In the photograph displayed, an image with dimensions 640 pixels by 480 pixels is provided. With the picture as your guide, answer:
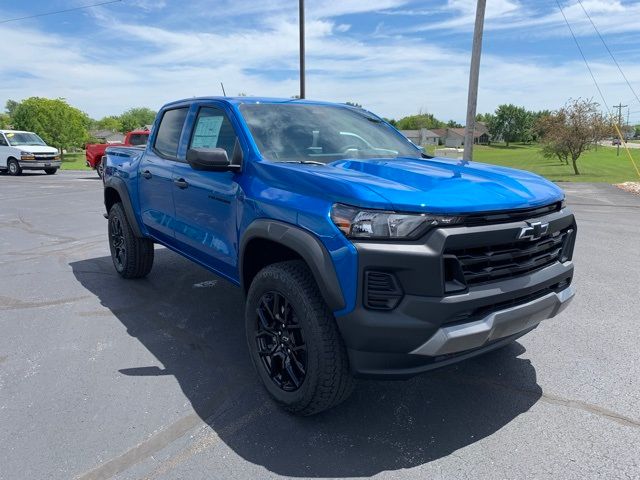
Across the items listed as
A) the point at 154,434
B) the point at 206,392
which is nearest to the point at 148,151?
the point at 206,392

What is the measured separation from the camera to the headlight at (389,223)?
239 centimetres

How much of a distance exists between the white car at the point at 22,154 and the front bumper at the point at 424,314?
79.7 ft

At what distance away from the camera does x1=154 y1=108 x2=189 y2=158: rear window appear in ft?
14.7

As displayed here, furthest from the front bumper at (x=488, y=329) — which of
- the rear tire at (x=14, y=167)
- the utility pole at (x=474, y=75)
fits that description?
the rear tire at (x=14, y=167)

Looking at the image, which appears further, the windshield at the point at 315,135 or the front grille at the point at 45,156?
the front grille at the point at 45,156

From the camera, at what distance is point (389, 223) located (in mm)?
2406

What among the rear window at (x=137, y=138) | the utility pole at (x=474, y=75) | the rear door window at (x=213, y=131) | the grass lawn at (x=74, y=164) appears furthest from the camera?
the grass lawn at (x=74, y=164)

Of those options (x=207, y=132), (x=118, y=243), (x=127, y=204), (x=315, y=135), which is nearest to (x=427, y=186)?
(x=315, y=135)

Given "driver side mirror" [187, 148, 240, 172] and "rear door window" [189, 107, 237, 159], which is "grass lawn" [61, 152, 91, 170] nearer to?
"rear door window" [189, 107, 237, 159]

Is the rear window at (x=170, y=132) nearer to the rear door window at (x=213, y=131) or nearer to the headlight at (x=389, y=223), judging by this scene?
the rear door window at (x=213, y=131)

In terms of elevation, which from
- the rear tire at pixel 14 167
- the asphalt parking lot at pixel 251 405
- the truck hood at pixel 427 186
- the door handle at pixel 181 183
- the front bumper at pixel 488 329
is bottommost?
the rear tire at pixel 14 167

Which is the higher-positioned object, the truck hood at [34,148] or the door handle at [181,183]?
the door handle at [181,183]

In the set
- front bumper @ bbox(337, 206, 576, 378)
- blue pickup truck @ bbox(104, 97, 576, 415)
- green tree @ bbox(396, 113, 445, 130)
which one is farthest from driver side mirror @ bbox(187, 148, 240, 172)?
green tree @ bbox(396, 113, 445, 130)

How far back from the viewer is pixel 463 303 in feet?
7.86
